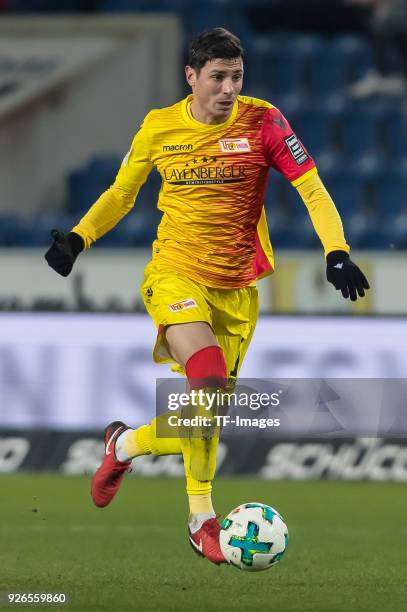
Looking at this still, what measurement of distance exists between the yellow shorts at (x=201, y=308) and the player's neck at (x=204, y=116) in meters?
0.65

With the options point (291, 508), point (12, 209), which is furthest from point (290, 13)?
point (291, 508)

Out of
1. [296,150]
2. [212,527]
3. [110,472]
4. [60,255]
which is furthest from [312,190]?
[110,472]

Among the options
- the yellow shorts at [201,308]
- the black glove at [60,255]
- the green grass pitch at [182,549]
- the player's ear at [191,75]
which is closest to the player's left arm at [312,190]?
the player's ear at [191,75]

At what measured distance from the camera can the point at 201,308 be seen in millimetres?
6051

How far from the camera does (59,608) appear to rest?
5.39m

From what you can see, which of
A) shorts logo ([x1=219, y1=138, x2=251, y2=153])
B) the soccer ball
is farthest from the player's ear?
the soccer ball

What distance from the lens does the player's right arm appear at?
623 centimetres

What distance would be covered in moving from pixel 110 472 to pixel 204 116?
170cm

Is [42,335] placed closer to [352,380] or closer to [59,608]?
[352,380]

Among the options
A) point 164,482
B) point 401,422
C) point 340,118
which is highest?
point 340,118

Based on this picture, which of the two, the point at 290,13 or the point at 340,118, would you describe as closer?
the point at 340,118

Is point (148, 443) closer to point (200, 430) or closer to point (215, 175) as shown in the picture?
point (200, 430)

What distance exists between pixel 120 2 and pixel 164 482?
7076 millimetres

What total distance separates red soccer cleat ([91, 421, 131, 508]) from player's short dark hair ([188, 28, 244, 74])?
1.75 meters
